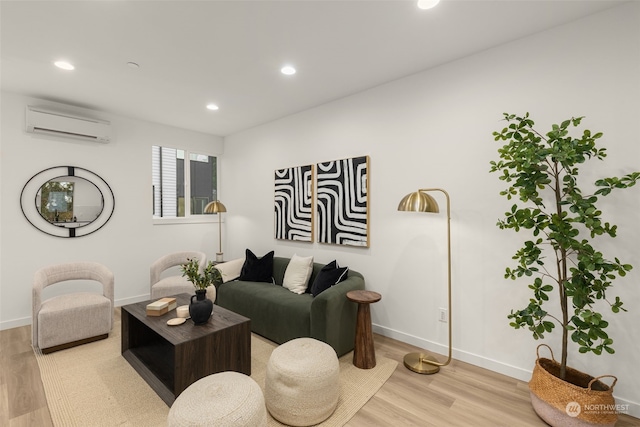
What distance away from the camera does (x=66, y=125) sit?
3670mm

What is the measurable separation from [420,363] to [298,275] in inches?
62.8

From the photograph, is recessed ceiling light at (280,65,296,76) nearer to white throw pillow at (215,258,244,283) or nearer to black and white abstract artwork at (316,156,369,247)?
black and white abstract artwork at (316,156,369,247)

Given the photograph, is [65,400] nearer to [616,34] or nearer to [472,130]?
[472,130]

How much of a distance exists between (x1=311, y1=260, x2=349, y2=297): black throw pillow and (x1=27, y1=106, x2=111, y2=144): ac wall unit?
352 centimetres

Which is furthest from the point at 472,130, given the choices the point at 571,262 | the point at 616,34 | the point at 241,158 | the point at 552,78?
the point at 241,158

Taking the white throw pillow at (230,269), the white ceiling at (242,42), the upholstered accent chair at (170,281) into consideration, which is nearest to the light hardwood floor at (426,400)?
the upholstered accent chair at (170,281)

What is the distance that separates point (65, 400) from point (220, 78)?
308 centimetres

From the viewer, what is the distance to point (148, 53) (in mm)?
2605

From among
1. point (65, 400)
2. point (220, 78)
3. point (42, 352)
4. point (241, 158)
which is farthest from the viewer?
point (241, 158)

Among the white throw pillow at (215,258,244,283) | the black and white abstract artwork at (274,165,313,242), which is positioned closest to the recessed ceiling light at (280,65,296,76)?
the black and white abstract artwork at (274,165,313,242)

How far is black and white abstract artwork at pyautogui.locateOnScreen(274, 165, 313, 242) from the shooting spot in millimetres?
3953

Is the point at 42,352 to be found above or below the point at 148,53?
below

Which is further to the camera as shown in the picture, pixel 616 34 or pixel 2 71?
pixel 2 71

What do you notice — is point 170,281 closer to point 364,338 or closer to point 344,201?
point 344,201
